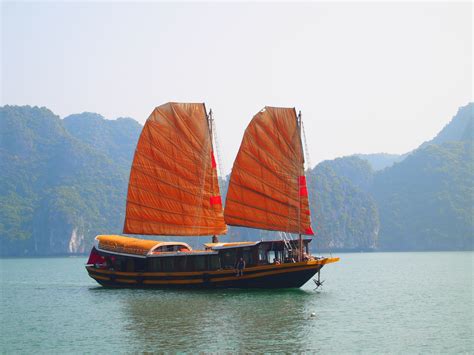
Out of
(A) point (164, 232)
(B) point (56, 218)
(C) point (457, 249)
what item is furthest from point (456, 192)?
(A) point (164, 232)

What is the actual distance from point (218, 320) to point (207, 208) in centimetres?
1569

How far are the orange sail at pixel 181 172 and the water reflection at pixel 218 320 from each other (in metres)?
5.93

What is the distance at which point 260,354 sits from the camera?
76.3ft

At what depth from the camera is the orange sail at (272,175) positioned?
42.0 metres

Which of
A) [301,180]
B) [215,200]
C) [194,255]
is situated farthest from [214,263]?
[301,180]

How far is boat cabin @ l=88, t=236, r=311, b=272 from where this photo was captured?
39875 mm

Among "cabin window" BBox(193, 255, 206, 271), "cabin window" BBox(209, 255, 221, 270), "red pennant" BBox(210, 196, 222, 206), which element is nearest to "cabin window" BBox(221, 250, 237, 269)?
"cabin window" BBox(209, 255, 221, 270)

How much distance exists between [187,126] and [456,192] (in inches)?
6028

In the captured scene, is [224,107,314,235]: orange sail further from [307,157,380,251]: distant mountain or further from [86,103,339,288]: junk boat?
[307,157,380,251]: distant mountain

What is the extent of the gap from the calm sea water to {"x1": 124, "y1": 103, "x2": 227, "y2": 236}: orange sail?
18.8ft

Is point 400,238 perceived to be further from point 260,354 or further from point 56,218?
point 260,354

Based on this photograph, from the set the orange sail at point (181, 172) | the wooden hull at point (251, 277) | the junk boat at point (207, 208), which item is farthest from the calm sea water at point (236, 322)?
the orange sail at point (181, 172)

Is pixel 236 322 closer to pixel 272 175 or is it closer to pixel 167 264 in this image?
pixel 167 264

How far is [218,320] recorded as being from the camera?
2973cm
